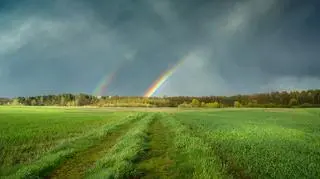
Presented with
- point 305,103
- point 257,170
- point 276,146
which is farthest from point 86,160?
point 305,103

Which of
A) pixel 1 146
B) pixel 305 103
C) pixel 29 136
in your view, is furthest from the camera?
pixel 305 103

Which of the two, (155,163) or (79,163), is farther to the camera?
(79,163)

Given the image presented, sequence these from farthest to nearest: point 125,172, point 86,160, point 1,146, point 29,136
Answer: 1. point 29,136
2. point 1,146
3. point 86,160
4. point 125,172

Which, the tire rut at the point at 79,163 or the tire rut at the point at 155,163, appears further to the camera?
the tire rut at the point at 79,163

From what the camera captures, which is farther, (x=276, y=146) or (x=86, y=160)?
(x=276, y=146)

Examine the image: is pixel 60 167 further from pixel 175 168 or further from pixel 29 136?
pixel 29 136

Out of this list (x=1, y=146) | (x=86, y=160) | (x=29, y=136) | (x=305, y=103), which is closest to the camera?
(x=86, y=160)

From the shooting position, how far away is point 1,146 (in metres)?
26.3

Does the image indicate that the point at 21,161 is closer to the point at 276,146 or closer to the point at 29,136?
Answer: the point at 29,136

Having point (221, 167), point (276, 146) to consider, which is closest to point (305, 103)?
point (276, 146)

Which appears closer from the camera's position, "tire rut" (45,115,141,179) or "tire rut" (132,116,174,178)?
"tire rut" (132,116,174,178)

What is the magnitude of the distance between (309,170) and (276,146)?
357 inches

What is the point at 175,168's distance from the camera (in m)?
16.0

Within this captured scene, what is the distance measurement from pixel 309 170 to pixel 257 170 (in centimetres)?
239
